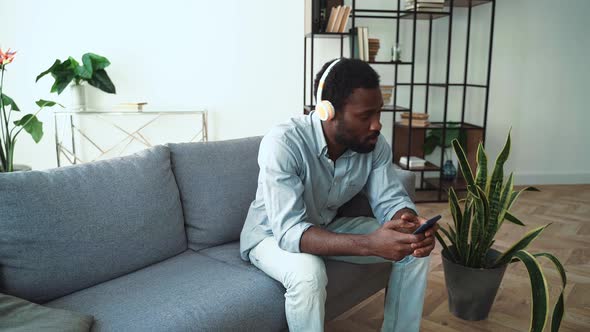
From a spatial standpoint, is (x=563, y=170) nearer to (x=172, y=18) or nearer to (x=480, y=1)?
(x=480, y=1)

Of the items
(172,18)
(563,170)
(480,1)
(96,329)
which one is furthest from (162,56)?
(563,170)

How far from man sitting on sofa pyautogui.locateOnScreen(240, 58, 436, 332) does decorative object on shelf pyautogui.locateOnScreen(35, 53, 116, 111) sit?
86.6 inches

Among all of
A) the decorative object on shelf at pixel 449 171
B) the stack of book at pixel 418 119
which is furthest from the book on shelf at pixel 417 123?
the decorative object on shelf at pixel 449 171

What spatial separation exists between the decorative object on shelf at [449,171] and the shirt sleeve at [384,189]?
106 inches

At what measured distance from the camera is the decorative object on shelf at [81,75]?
3.35m

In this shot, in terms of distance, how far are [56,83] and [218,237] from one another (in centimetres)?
214

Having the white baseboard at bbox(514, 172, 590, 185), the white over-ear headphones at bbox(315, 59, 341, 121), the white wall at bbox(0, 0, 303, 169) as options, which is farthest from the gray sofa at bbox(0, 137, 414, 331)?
the white baseboard at bbox(514, 172, 590, 185)

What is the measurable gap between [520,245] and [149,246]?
1389 mm

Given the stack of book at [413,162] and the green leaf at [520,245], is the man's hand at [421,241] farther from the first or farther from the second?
the stack of book at [413,162]

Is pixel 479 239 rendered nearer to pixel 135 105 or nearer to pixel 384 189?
pixel 384 189

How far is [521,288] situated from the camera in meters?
2.48

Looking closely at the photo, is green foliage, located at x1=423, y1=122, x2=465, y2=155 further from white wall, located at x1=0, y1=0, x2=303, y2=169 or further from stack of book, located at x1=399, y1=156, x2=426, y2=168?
white wall, located at x1=0, y1=0, x2=303, y2=169

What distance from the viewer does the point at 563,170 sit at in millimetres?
4832

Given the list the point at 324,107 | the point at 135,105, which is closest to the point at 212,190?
the point at 324,107
